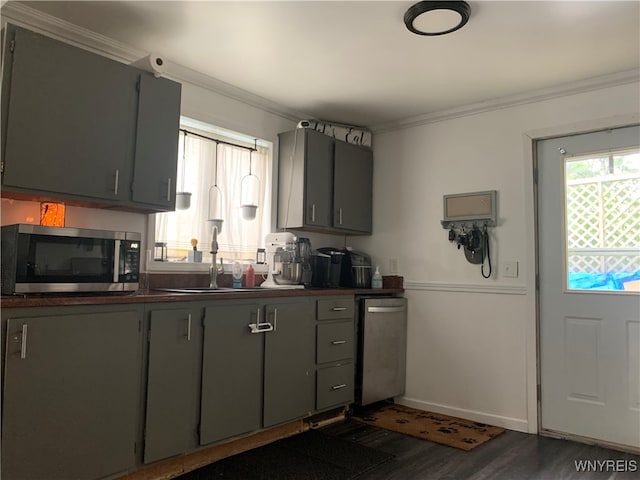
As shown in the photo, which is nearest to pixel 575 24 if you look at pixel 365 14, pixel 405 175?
pixel 365 14

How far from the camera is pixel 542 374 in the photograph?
337cm

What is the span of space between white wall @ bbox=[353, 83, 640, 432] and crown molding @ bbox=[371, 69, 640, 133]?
0.11 ft

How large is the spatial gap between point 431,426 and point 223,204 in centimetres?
215

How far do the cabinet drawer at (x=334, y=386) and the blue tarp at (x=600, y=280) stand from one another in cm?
162

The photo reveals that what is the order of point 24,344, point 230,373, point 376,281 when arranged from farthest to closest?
point 376,281 → point 230,373 → point 24,344

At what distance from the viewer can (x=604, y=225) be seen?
3.18 metres

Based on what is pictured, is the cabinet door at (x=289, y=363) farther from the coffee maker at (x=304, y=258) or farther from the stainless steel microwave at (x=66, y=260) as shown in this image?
the stainless steel microwave at (x=66, y=260)

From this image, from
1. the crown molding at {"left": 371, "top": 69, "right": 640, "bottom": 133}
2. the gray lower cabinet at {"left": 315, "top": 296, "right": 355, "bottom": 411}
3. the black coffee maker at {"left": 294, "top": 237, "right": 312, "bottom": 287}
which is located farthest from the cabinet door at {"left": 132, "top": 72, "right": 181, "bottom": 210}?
the crown molding at {"left": 371, "top": 69, "right": 640, "bottom": 133}

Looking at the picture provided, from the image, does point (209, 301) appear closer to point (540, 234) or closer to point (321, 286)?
point (321, 286)

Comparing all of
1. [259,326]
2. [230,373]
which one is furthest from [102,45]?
[230,373]

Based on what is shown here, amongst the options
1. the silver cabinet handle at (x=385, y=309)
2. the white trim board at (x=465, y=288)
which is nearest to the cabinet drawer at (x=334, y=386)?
the silver cabinet handle at (x=385, y=309)

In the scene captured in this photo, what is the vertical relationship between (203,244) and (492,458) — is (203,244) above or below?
above

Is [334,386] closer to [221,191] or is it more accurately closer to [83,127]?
[221,191]

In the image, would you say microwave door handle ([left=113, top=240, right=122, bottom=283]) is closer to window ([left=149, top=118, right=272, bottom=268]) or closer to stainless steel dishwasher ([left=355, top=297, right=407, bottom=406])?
window ([left=149, top=118, right=272, bottom=268])
